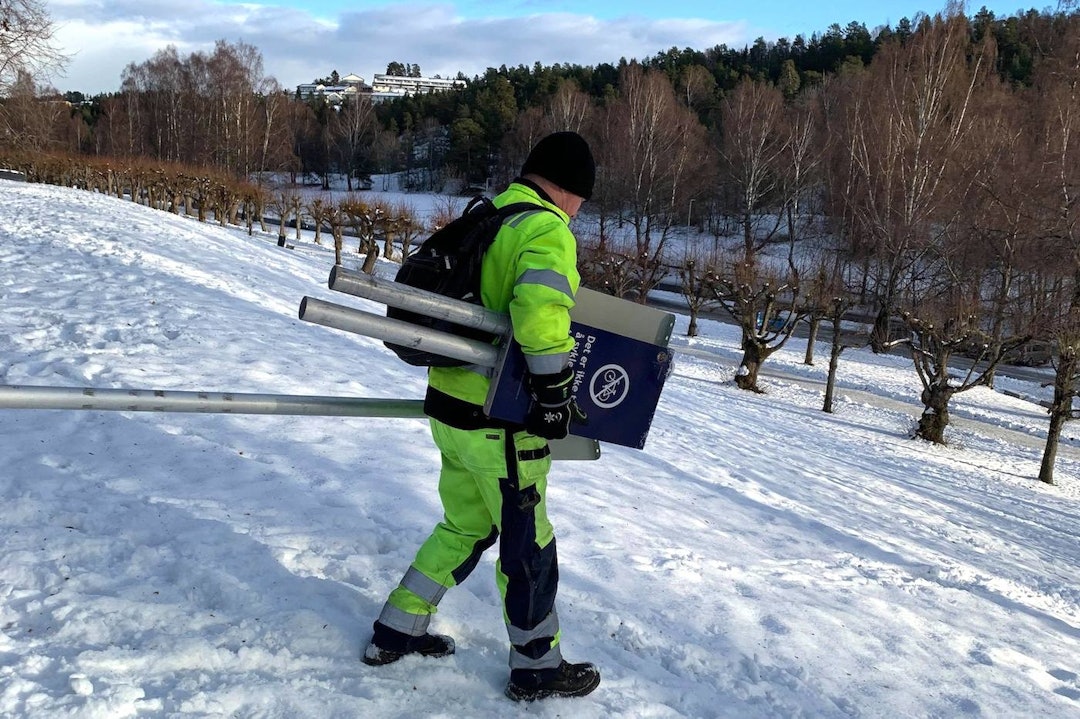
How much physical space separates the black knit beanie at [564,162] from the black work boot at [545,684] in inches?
66.9

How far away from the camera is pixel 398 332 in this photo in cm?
247

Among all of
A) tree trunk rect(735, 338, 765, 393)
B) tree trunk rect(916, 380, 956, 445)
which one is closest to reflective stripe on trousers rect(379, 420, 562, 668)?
tree trunk rect(916, 380, 956, 445)

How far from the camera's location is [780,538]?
212 inches

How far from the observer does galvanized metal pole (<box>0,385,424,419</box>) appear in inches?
92.0

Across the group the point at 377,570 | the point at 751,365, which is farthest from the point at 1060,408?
the point at 377,570

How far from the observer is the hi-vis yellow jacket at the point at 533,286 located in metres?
2.42

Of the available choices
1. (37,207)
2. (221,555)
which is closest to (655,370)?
(221,555)

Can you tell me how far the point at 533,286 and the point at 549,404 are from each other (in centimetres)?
38

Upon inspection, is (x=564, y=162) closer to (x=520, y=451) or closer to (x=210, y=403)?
(x=520, y=451)

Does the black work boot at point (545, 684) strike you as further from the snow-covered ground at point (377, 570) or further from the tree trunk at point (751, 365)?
the tree trunk at point (751, 365)

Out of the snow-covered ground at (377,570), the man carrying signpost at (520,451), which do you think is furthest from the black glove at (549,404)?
the snow-covered ground at (377,570)

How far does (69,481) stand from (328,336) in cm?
583

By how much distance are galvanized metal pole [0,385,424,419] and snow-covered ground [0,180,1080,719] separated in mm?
807

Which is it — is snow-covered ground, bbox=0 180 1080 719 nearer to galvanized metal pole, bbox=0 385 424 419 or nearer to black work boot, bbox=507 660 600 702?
→ black work boot, bbox=507 660 600 702
